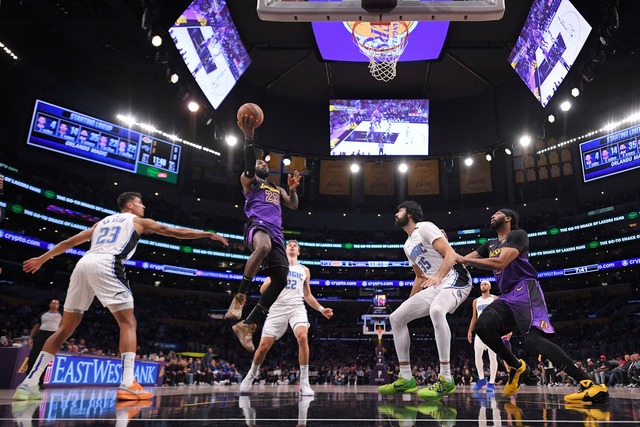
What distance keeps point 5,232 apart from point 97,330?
6.31 meters

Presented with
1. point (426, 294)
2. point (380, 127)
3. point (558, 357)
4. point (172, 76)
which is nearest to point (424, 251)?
point (426, 294)

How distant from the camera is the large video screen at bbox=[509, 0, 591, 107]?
1428 centimetres

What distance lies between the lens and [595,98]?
25.5 meters

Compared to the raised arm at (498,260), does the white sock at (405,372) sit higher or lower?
lower

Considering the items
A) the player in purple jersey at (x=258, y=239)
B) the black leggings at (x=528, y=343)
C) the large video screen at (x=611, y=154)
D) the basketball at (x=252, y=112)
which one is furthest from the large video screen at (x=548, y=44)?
the basketball at (x=252, y=112)

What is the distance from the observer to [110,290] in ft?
14.6

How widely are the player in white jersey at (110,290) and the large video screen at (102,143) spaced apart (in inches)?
817

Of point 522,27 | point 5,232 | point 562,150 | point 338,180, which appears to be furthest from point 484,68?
point 5,232

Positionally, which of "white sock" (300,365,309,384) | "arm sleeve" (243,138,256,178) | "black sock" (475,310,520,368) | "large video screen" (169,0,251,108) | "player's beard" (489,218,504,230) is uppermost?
"large video screen" (169,0,251,108)

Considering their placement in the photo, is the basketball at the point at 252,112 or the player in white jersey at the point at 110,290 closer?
the player in white jersey at the point at 110,290

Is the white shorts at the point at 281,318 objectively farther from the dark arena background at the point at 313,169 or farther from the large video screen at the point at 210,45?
the large video screen at the point at 210,45

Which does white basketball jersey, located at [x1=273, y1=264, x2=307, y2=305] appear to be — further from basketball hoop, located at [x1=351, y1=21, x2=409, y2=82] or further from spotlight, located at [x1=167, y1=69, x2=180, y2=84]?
spotlight, located at [x1=167, y1=69, x2=180, y2=84]

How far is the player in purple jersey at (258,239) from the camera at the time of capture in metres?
4.69

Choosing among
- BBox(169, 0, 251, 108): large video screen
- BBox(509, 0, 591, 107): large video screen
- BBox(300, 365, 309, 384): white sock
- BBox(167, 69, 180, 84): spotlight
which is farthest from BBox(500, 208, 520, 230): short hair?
BBox(167, 69, 180, 84): spotlight
